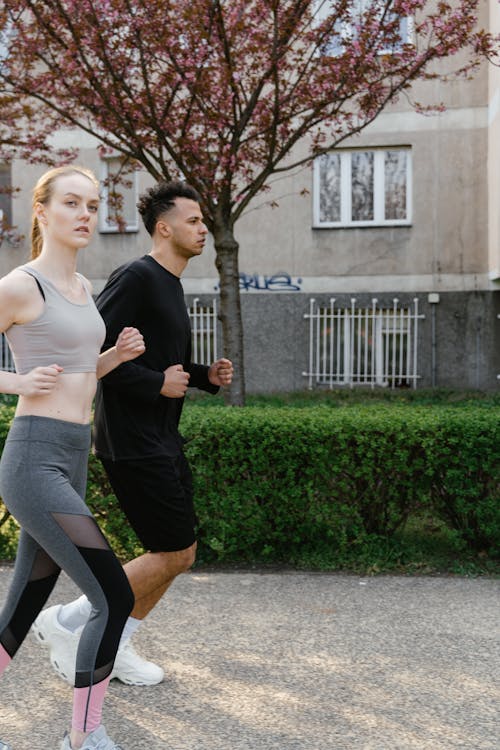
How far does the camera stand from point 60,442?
2883mm


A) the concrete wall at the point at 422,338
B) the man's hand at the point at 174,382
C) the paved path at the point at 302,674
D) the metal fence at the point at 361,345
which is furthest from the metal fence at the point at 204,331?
the man's hand at the point at 174,382

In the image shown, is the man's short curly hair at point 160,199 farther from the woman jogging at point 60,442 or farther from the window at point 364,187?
the window at point 364,187

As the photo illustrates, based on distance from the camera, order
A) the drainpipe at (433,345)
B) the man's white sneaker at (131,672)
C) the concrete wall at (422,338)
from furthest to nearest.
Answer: the drainpipe at (433,345) → the concrete wall at (422,338) → the man's white sneaker at (131,672)

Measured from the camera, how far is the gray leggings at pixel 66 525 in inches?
110

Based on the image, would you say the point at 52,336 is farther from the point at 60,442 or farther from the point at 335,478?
the point at 335,478

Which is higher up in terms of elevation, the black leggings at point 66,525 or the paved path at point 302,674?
the black leggings at point 66,525

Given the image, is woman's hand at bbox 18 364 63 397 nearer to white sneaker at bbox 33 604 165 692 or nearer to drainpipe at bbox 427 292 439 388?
white sneaker at bbox 33 604 165 692

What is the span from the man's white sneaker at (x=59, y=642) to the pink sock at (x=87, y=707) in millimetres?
625

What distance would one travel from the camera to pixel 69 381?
2936 mm

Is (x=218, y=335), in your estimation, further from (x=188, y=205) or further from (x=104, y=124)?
(x=188, y=205)

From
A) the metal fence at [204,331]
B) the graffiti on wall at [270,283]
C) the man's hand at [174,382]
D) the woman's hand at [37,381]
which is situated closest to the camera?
the woman's hand at [37,381]

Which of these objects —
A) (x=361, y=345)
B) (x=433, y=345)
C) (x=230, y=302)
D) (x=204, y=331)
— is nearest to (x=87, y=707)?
(x=230, y=302)

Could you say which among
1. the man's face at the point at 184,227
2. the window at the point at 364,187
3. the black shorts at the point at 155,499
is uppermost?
the window at the point at 364,187

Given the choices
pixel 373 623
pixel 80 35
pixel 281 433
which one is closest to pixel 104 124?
pixel 80 35
